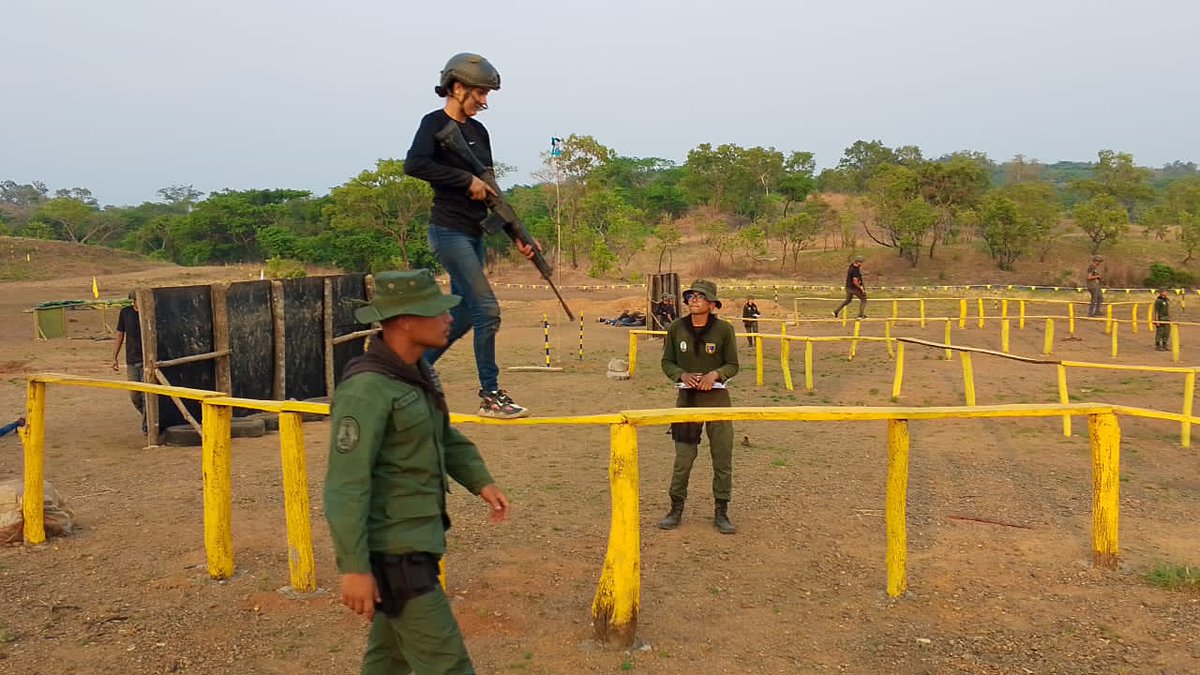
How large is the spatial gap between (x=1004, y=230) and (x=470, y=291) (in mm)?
44943

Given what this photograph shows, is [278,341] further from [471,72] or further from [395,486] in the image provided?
[395,486]

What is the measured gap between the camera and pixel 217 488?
16.5 feet

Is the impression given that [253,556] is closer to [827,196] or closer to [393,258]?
[393,258]

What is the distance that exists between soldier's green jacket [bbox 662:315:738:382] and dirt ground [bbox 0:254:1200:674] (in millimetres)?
1140

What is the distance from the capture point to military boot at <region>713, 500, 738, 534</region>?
20.4ft

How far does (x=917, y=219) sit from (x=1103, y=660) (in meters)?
44.4

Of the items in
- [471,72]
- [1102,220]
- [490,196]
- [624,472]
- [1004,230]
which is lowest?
[624,472]

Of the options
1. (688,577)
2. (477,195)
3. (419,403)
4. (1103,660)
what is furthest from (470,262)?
(1103,660)

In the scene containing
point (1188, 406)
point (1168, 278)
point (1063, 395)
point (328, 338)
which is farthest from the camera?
point (1168, 278)

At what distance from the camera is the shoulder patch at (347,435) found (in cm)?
272

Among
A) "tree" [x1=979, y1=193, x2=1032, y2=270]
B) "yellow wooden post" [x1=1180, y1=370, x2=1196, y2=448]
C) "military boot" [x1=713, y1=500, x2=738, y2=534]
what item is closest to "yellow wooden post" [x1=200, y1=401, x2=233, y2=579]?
"military boot" [x1=713, y1=500, x2=738, y2=534]

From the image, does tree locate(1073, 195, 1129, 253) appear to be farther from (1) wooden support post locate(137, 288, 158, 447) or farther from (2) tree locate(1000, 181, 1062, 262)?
(1) wooden support post locate(137, 288, 158, 447)

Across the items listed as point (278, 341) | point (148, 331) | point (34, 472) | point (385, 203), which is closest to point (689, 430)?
point (34, 472)

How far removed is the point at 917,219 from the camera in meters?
45.5
